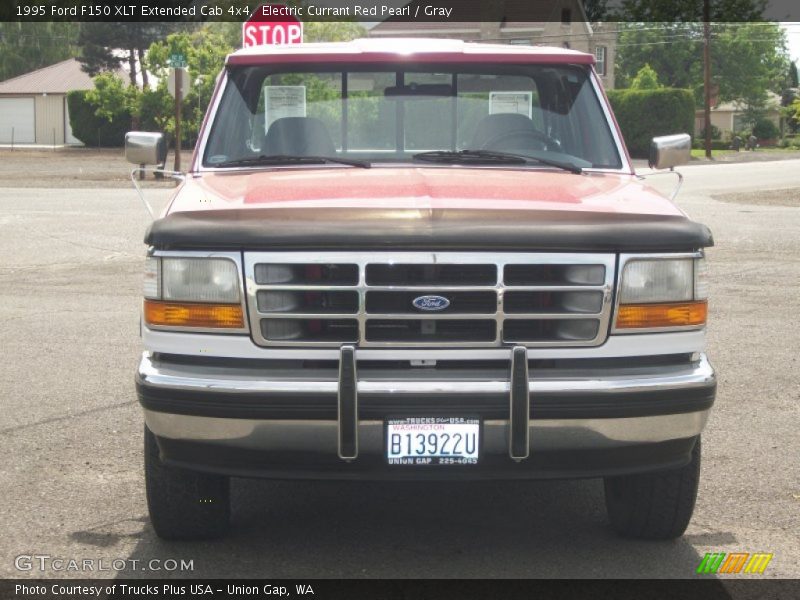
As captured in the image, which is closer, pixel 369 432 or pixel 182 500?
pixel 369 432

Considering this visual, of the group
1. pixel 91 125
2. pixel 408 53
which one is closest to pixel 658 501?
pixel 408 53

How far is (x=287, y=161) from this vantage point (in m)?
5.48

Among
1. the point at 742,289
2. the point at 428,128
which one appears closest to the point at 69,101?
the point at 742,289

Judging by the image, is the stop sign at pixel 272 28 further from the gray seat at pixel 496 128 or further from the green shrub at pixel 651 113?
the green shrub at pixel 651 113

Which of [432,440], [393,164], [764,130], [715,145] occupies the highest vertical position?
[393,164]

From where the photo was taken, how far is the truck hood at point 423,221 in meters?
4.15

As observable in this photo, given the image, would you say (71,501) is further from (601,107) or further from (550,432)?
(601,107)

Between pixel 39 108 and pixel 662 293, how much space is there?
247ft

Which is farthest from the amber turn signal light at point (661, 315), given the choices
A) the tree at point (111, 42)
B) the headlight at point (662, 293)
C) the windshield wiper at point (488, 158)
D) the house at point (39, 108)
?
the house at point (39, 108)

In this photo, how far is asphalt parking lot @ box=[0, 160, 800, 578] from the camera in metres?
4.61

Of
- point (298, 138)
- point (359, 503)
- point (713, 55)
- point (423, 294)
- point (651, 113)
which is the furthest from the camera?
point (713, 55)

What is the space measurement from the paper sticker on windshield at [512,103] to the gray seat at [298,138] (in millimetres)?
792

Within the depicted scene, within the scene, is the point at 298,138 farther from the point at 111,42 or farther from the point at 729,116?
the point at 729,116

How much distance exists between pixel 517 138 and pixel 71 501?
259 cm
